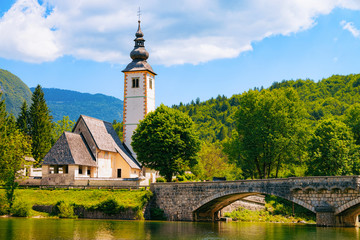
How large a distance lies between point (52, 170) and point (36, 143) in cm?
2073

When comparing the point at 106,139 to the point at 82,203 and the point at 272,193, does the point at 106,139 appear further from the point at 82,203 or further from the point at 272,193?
the point at 272,193

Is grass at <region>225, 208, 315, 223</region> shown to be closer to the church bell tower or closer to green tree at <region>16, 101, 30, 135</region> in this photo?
the church bell tower

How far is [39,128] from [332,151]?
47.7 meters

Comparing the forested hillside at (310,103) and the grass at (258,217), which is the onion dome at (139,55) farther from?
the grass at (258,217)

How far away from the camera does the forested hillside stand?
10744 cm

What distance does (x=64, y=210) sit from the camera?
46781 mm

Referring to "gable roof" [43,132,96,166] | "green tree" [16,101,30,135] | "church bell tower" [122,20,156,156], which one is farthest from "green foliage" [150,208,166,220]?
"green tree" [16,101,30,135]

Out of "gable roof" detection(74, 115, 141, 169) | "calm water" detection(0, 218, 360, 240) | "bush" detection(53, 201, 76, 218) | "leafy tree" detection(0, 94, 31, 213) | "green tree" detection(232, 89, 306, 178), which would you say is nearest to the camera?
"calm water" detection(0, 218, 360, 240)

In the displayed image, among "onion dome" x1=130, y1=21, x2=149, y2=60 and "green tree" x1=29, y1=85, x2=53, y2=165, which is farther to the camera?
"green tree" x1=29, y1=85, x2=53, y2=165

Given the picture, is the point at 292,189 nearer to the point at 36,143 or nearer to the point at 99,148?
the point at 99,148

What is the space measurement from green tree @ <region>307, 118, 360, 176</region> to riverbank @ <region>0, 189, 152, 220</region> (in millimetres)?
20860

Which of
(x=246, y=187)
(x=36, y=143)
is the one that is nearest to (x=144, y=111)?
(x=36, y=143)

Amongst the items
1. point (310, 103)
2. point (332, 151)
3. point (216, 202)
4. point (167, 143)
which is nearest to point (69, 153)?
point (167, 143)

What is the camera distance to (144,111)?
6581 cm
